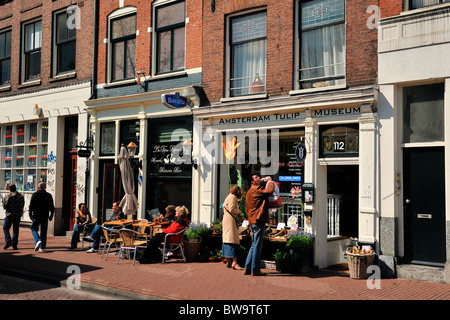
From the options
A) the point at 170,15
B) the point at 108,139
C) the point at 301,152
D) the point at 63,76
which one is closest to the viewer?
the point at 301,152

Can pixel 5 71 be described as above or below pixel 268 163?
above

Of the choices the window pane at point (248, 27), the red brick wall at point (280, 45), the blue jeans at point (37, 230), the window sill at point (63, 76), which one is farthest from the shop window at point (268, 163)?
the window sill at point (63, 76)

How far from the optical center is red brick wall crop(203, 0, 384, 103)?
9672 mm

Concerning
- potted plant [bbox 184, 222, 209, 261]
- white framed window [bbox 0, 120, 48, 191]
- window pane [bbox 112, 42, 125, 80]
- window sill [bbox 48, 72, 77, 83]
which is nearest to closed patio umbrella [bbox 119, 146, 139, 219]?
potted plant [bbox 184, 222, 209, 261]

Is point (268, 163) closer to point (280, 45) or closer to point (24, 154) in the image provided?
point (280, 45)

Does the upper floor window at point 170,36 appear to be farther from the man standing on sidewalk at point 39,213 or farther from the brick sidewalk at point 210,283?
the brick sidewalk at point 210,283

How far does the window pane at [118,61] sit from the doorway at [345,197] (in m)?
7.61

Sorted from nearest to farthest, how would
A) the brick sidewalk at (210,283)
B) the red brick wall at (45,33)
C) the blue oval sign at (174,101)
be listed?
the brick sidewalk at (210,283) < the blue oval sign at (174,101) < the red brick wall at (45,33)

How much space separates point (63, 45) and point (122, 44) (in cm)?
304

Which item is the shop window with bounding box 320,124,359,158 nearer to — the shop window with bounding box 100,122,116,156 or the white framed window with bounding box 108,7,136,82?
the white framed window with bounding box 108,7,136,82

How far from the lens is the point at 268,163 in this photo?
11.4 metres

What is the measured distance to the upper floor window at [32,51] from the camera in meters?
17.2

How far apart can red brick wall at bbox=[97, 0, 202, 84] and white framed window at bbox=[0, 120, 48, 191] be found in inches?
159

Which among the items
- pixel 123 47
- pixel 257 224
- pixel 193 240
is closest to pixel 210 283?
pixel 257 224
